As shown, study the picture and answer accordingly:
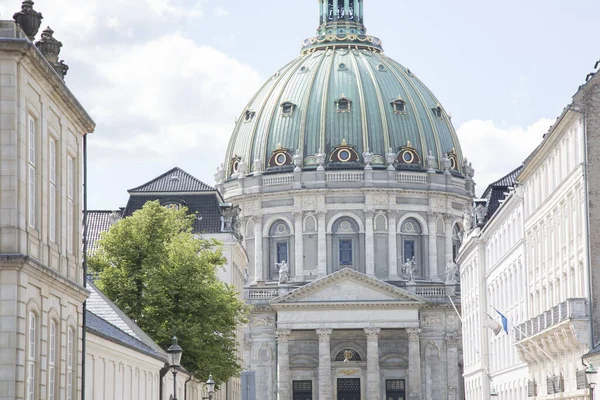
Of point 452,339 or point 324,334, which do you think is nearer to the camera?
point 324,334

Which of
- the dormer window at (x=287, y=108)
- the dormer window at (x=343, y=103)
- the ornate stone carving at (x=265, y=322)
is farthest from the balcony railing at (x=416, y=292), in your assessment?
the dormer window at (x=343, y=103)

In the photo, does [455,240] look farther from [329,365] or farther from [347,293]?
[329,365]

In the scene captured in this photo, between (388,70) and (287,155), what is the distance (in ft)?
43.2

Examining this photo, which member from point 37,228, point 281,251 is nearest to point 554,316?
point 37,228

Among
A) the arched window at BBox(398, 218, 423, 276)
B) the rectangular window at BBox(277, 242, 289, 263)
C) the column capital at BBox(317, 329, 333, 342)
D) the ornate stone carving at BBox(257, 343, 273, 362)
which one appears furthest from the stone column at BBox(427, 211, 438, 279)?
the ornate stone carving at BBox(257, 343, 273, 362)

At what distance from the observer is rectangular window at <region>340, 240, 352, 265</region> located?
421 feet

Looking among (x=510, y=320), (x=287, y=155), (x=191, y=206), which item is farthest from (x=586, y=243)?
(x=287, y=155)

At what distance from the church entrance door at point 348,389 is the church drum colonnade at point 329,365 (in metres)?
4.32

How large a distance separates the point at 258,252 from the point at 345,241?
7.95 metres

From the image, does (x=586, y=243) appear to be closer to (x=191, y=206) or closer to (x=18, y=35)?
(x=18, y=35)

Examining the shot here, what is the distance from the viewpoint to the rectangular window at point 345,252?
128250mm

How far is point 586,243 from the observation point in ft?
137

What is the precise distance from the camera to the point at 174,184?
8350 centimetres

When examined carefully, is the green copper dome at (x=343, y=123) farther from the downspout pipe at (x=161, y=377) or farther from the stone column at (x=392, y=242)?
the downspout pipe at (x=161, y=377)
